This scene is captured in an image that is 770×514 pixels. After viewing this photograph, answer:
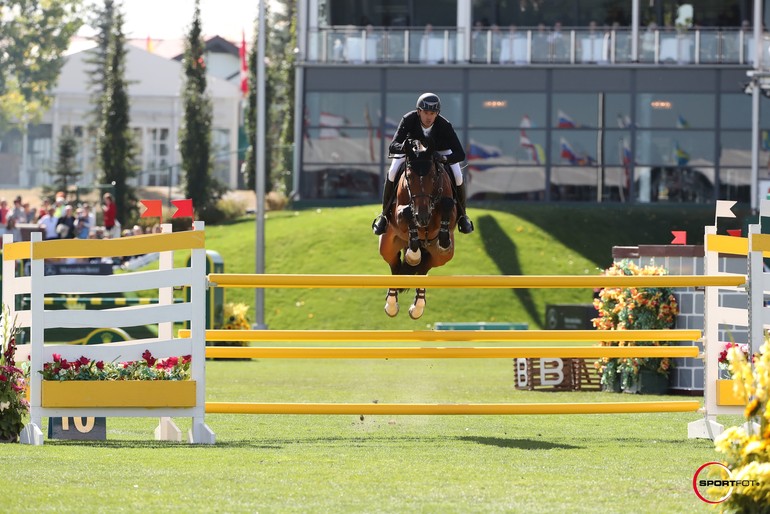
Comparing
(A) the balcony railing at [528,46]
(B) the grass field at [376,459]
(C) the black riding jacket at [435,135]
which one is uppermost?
(A) the balcony railing at [528,46]

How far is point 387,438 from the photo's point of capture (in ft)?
34.9

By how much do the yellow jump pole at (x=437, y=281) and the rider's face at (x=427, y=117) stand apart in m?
2.16

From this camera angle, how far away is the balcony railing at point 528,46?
131ft

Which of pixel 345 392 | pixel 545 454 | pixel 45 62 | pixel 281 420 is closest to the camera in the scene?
pixel 545 454

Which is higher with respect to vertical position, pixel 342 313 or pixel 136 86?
pixel 136 86

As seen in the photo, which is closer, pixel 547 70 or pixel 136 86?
pixel 547 70

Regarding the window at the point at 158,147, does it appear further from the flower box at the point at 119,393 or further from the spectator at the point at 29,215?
the flower box at the point at 119,393

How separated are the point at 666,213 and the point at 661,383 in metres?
22.1

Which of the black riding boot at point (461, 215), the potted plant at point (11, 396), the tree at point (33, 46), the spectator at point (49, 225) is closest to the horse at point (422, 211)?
the black riding boot at point (461, 215)

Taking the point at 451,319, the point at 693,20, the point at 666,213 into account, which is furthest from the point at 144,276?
the point at 693,20

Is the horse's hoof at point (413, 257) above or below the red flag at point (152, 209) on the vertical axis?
below

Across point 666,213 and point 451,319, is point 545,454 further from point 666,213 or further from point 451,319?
point 666,213

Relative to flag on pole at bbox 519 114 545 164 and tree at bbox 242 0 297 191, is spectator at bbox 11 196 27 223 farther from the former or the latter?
flag on pole at bbox 519 114 545 164

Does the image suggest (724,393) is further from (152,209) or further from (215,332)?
(152,209)
